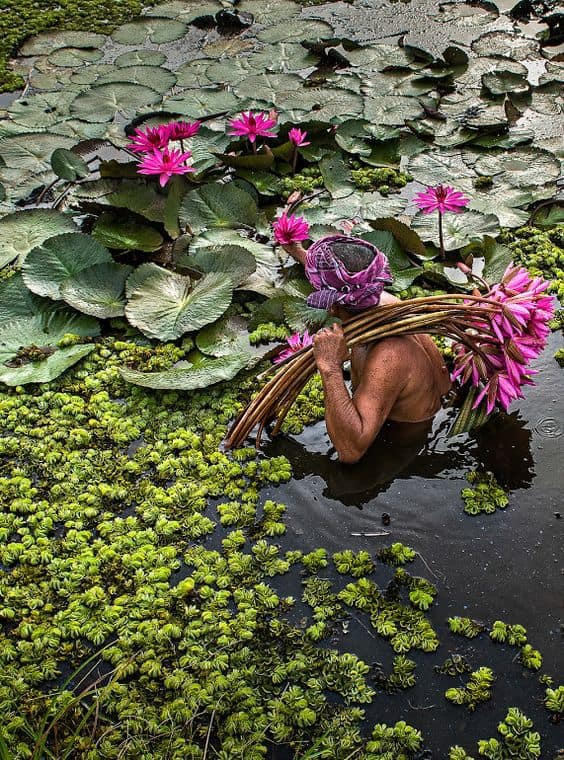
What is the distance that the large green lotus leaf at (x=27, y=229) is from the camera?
16.0 ft

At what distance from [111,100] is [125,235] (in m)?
2.09

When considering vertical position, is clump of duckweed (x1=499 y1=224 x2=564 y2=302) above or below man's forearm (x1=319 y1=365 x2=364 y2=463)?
below

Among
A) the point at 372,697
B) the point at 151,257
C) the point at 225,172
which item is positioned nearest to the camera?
the point at 372,697

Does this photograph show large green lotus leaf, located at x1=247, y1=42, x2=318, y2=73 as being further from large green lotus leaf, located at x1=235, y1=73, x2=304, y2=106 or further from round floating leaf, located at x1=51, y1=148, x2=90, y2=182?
round floating leaf, located at x1=51, y1=148, x2=90, y2=182

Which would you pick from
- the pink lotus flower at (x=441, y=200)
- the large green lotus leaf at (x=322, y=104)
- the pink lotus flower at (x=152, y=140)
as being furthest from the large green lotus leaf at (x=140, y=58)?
the pink lotus flower at (x=441, y=200)

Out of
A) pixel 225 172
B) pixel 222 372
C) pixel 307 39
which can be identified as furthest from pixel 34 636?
pixel 307 39

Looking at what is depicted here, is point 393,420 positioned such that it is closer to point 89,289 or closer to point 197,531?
point 197,531

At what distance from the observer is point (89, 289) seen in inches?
176

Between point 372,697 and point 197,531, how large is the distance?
3.27 ft

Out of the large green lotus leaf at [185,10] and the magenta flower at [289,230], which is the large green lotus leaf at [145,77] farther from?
the magenta flower at [289,230]

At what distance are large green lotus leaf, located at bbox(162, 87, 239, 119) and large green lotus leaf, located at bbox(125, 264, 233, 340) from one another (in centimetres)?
223

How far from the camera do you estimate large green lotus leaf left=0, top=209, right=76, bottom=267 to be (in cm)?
488

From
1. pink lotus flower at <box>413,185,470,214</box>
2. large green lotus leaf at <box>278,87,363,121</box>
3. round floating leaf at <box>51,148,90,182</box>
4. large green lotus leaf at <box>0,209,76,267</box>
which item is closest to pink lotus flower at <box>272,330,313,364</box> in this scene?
pink lotus flower at <box>413,185,470,214</box>

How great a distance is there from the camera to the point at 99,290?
448 centimetres
